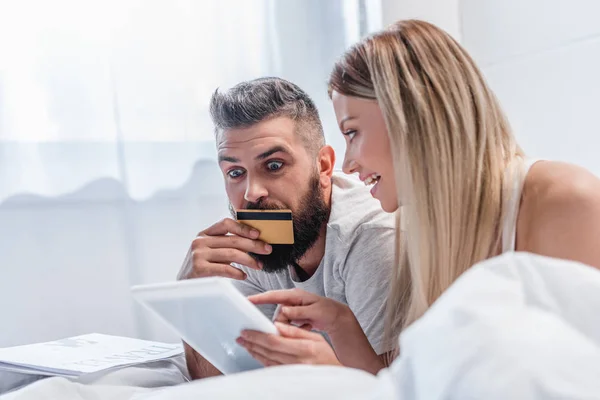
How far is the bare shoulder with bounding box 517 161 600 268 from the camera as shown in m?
0.89

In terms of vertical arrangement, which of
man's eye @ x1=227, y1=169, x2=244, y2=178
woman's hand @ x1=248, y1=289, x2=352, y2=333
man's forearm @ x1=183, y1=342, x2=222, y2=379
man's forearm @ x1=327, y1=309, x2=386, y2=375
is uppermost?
man's eye @ x1=227, y1=169, x2=244, y2=178

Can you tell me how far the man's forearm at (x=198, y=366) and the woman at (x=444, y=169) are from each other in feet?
0.75

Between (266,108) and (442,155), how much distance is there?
1.64ft

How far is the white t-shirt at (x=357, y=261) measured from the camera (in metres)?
1.30

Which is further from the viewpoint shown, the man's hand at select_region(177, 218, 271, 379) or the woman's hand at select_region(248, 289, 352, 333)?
the man's hand at select_region(177, 218, 271, 379)

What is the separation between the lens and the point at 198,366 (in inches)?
47.9

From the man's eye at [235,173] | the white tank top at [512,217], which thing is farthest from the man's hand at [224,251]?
the white tank top at [512,217]

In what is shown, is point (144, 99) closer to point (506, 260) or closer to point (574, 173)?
point (574, 173)

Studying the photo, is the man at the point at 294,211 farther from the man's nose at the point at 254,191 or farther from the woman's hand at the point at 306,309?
the woman's hand at the point at 306,309

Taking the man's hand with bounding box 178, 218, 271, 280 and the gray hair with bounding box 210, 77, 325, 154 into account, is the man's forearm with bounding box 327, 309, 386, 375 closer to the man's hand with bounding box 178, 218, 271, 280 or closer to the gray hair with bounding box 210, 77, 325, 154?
the man's hand with bounding box 178, 218, 271, 280

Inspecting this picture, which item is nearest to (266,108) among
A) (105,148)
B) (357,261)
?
(357,261)

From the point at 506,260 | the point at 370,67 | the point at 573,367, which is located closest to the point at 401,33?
the point at 370,67

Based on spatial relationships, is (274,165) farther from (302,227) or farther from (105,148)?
(105,148)

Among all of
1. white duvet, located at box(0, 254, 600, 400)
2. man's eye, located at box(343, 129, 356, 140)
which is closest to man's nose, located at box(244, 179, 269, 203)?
man's eye, located at box(343, 129, 356, 140)
